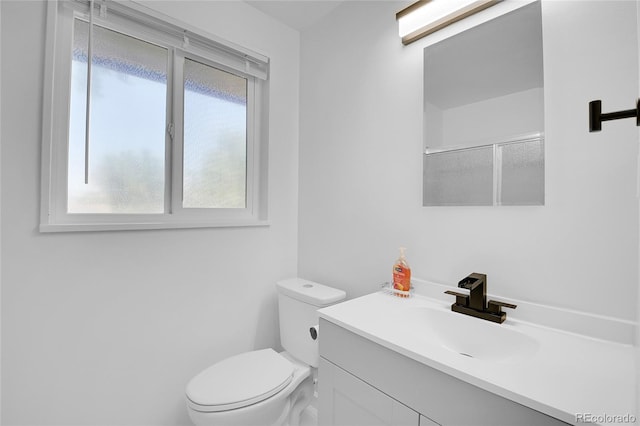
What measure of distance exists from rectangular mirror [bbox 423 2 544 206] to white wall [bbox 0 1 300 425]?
945mm

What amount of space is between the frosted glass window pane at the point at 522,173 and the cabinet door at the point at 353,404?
0.77m

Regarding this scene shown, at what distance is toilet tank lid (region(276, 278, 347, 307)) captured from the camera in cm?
139

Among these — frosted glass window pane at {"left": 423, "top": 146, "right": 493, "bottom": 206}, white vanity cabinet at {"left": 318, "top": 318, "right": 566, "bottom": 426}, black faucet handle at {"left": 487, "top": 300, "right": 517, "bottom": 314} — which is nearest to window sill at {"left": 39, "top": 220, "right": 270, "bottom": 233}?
white vanity cabinet at {"left": 318, "top": 318, "right": 566, "bottom": 426}

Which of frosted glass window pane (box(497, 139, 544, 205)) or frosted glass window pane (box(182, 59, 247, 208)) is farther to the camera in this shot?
frosted glass window pane (box(182, 59, 247, 208))

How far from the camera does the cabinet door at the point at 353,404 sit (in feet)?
2.55

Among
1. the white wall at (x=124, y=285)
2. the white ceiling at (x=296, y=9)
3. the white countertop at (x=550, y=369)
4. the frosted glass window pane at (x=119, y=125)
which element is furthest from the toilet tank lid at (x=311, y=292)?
the white ceiling at (x=296, y=9)

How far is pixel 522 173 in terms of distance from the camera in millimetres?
973

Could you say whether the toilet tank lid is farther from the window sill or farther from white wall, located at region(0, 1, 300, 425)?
the window sill

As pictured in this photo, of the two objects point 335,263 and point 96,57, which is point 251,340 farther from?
point 96,57

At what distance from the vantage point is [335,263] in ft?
5.26

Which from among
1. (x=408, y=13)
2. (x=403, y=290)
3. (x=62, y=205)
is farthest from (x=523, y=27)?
(x=62, y=205)

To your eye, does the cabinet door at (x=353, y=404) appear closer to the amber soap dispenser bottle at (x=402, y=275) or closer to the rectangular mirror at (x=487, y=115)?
the amber soap dispenser bottle at (x=402, y=275)

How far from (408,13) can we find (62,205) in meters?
1.69

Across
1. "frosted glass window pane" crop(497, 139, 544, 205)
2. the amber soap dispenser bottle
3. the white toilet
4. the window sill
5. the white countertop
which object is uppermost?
"frosted glass window pane" crop(497, 139, 544, 205)
